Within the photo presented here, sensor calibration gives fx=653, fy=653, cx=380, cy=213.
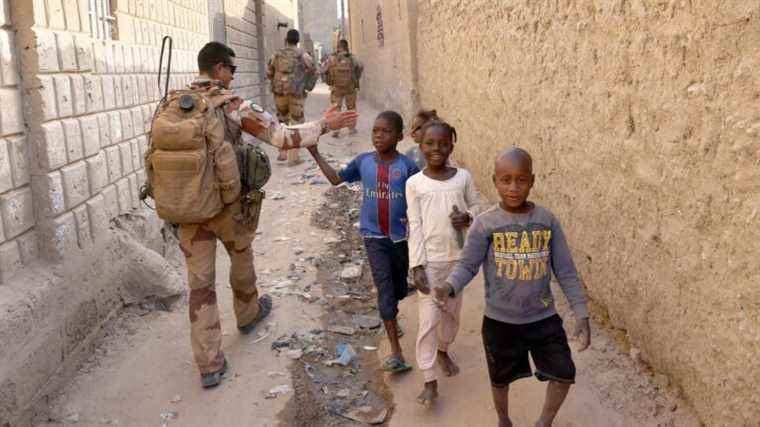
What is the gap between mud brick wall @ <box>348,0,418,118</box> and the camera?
9.93m

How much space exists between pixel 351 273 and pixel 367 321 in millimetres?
875

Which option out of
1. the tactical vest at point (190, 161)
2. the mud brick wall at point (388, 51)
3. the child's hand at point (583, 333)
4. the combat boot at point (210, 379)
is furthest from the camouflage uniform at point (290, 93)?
the child's hand at point (583, 333)

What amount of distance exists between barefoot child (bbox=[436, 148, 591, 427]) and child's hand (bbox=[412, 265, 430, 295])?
434 mm

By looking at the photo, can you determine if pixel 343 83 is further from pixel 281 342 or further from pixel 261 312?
pixel 281 342

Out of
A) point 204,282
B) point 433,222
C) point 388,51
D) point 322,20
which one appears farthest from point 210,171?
point 322,20

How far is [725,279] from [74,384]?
3.02 m

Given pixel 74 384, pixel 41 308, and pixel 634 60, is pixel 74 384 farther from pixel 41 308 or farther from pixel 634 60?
pixel 634 60

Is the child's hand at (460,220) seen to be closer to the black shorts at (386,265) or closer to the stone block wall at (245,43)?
the black shorts at (386,265)

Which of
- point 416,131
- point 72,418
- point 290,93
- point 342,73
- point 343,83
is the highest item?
point 342,73

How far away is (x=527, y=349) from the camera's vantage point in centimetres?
245

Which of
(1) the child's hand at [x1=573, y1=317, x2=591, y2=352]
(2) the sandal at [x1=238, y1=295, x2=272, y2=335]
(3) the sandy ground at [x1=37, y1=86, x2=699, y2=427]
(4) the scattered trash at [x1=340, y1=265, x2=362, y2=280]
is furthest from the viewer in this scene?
(4) the scattered trash at [x1=340, y1=265, x2=362, y2=280]

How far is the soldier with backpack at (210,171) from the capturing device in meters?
3.12

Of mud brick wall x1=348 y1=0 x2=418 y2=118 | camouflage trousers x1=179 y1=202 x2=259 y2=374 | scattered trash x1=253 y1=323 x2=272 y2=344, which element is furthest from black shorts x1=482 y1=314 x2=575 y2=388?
mud brick wall x1=348 y1=0 x2=418 y2=118

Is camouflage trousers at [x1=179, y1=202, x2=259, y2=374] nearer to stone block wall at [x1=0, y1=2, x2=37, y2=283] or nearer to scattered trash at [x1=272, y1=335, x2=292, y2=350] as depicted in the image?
scattered trash at [x1=272, y1=335, x2=292, y2=350]
